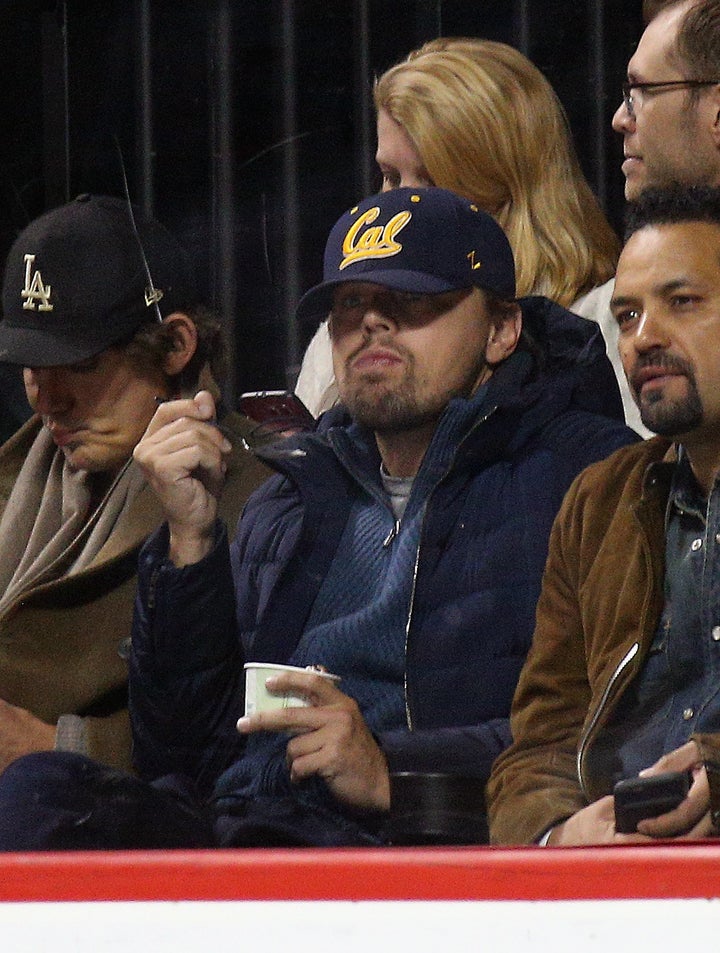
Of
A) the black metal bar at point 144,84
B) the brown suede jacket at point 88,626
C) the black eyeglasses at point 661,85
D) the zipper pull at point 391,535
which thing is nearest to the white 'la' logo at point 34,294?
the brown suede jacket at point 88,626

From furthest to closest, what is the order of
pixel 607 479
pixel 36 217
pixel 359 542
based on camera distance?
pixel 36 217 < pixel 359 542 < pixel 607 479

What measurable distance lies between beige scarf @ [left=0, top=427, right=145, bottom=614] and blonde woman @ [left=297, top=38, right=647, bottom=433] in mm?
423

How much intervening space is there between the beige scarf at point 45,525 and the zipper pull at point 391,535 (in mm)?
501

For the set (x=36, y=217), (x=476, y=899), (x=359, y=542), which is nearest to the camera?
(x=476, y=899)

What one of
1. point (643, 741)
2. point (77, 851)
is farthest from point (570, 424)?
point (77, 851)

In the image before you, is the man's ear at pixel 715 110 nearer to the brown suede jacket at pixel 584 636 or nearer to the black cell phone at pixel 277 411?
the brown suede jacket at pixel 584 636

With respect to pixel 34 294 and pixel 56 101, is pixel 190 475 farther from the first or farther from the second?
pixel 56 101

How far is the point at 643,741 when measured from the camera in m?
1.94

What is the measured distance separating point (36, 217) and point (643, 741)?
3.59 ft

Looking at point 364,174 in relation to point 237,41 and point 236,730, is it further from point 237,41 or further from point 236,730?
point 236,730

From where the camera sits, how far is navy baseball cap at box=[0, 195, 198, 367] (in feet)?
8.04

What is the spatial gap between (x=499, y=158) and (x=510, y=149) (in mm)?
18

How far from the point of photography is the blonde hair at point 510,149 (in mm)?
2266
